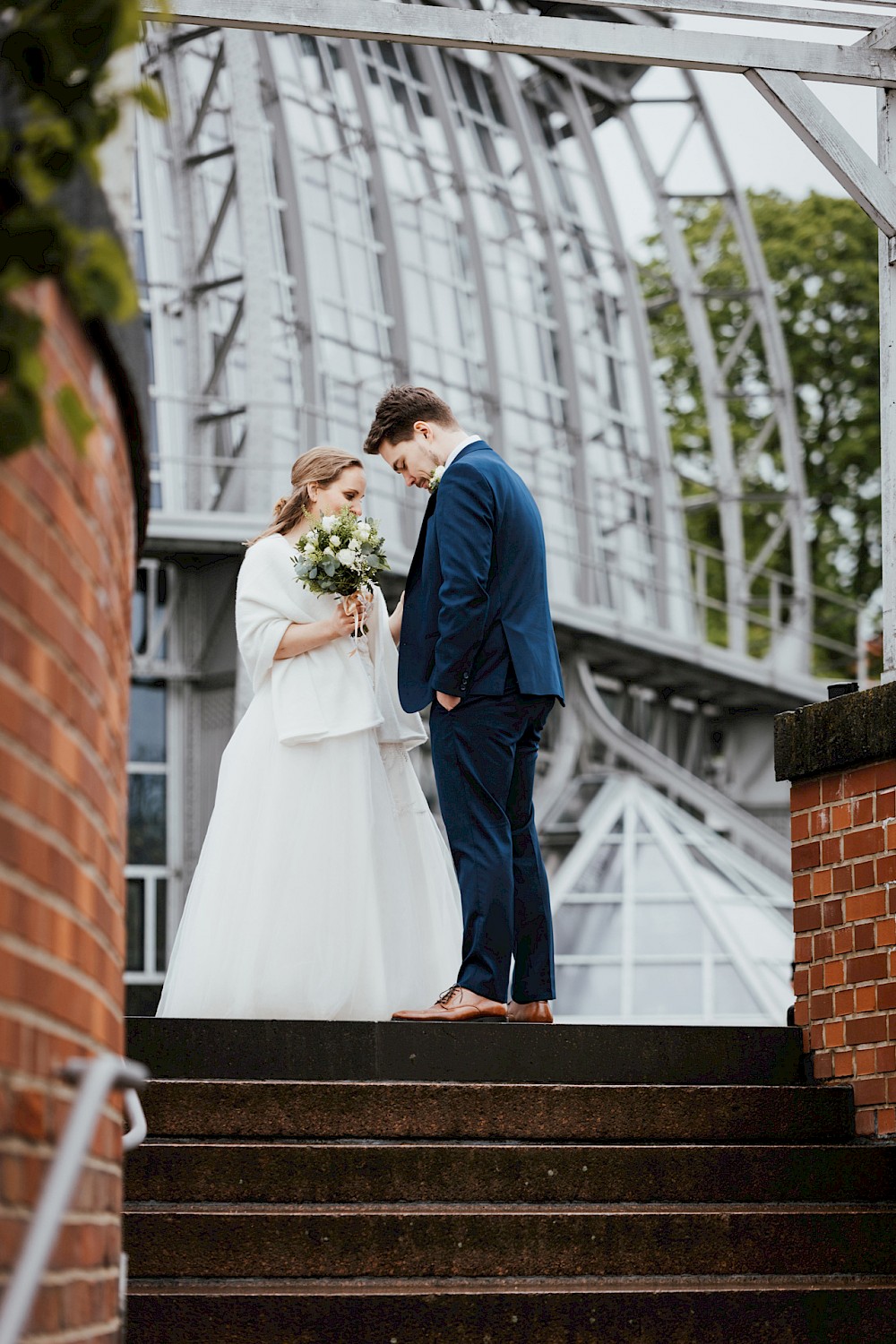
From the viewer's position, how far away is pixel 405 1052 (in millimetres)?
5125

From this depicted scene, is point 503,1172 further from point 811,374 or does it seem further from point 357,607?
point 811,374

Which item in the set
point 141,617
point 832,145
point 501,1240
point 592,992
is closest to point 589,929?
point 592,992

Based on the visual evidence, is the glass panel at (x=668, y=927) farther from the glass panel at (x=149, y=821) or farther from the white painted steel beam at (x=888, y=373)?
the white painted steel beam at (x=888, y=373)

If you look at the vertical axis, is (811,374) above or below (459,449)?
above

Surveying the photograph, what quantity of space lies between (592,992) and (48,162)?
14481 millimetres

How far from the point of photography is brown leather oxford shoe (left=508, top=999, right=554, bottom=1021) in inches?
221

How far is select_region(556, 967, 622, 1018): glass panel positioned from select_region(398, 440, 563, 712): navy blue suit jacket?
1056cm

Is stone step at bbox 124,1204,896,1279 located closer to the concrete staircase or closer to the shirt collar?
the concrete staircase

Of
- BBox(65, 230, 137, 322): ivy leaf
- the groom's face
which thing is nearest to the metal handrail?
BBox(65, 230, 137, 322): ivy leaf

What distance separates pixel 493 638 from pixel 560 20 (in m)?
1.89

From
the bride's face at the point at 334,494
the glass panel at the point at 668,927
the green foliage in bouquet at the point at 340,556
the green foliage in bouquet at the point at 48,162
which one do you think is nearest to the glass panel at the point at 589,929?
the glass panel at the point at 668,927

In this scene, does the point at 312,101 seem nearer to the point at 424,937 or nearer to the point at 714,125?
the point at 714,125

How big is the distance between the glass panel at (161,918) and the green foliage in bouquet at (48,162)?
55.6 ft

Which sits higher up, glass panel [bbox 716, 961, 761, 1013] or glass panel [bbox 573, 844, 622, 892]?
glass panel [bbox 573, 844, 622, 892]
